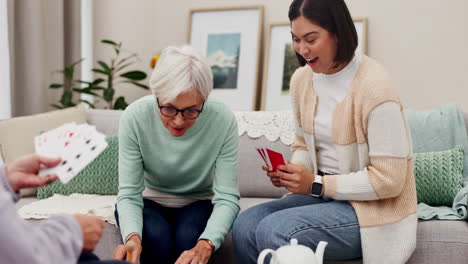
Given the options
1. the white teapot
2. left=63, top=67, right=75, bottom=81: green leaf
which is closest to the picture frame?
left=63, top=67, right=75, bottom=81: green leaf

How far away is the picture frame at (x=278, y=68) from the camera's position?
3543 mm

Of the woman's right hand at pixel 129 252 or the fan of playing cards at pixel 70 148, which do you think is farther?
the woman's right hand at pixel 129 252

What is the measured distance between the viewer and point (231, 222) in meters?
1.86

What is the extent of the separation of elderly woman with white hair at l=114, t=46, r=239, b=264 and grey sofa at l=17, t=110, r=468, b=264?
0.17 metres

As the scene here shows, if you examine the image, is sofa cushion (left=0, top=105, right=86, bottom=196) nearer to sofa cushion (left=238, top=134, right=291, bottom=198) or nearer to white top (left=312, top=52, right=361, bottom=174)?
sofa cushion (left=238, top=134, right=291, bottom=198)

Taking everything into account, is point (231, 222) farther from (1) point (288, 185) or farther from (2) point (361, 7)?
(2) point (361, 7)

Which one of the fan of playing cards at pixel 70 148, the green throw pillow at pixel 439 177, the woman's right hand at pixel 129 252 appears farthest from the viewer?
the green throw pillow at pixel 439 177

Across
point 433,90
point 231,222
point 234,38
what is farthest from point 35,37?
point 433,90

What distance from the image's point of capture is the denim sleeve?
0.96 m

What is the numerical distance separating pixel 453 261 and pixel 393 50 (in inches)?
69.7

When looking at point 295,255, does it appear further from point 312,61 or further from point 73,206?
point 73,206

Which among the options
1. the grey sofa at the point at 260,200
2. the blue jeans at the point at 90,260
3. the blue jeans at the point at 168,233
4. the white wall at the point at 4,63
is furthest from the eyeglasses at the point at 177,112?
the white wall at the point at 4,63

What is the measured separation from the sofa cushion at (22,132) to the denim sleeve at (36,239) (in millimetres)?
1448

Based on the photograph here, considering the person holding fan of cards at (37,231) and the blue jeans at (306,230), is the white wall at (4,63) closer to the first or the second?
the blue jeans at (306,230)
